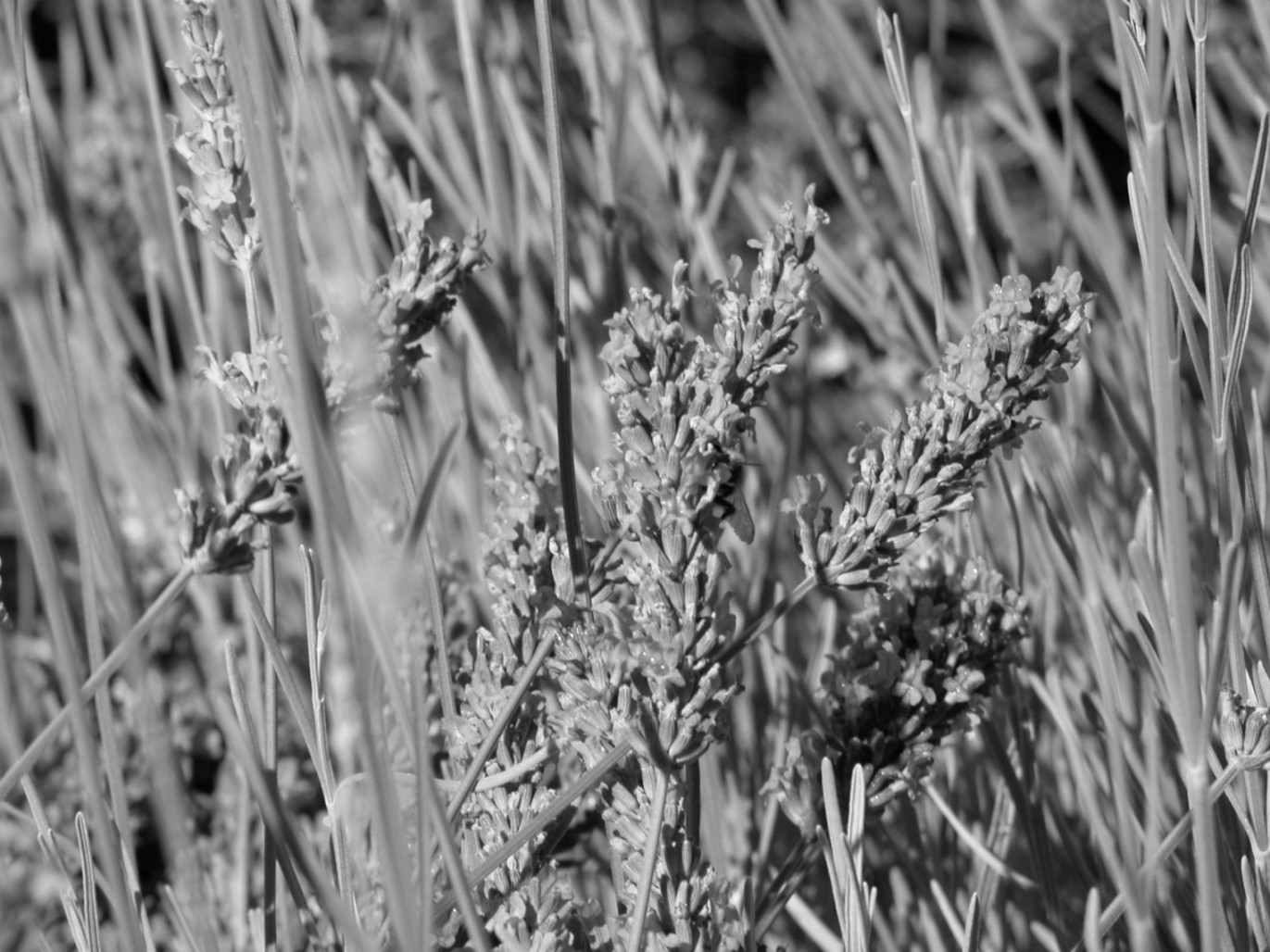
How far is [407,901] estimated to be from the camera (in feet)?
0.79

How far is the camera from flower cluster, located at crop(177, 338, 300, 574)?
0.29 metres

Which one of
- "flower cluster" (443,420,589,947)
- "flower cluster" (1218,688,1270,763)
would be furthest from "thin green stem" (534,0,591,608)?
"flower cluster" (1218,688,1270,763)

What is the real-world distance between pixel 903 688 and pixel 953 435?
9cm

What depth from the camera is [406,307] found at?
31 cm

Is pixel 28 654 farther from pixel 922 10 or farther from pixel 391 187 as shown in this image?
pixel 922 10

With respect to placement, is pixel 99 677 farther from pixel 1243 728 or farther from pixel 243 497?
pixel 1243 728

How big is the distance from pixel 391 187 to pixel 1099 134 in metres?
1.27

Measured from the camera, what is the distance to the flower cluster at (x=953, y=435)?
0.33m

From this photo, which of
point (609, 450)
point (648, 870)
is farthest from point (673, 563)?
point (609, 450)

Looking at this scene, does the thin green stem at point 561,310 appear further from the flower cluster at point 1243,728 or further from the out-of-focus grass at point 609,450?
the flower cluster at point 1243,728

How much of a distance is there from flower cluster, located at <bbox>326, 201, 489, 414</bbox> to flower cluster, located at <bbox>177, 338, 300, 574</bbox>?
0.02m

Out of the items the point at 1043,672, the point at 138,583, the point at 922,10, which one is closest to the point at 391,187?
the point at 138,583

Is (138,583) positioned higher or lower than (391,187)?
lower

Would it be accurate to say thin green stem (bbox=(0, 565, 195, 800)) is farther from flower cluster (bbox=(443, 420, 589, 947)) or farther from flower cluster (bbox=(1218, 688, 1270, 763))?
flower cluster (bbox=(1218, 688, 1270, 763))
